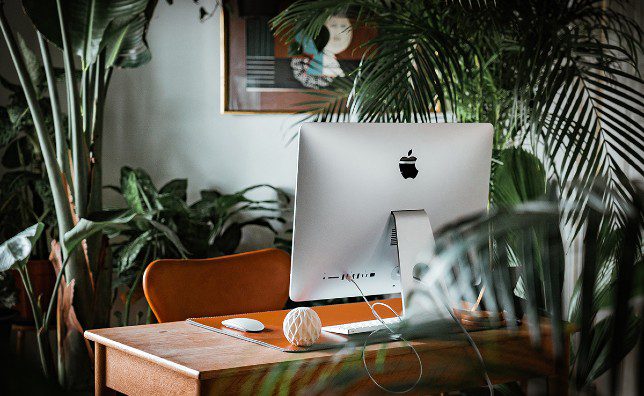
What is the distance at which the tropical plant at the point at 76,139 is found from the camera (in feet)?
8.80

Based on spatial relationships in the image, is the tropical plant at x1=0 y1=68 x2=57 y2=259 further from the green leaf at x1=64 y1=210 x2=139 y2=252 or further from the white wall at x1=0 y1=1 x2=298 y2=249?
the green leaf at x1=64 y1=210 x2=139 y2=252

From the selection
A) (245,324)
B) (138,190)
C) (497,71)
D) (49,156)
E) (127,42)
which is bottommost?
(245,324)

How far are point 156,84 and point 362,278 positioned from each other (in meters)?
2.11

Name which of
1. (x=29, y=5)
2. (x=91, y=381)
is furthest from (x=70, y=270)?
(x=29, y=5)

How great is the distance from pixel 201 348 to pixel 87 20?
1399 mm

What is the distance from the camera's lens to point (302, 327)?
5.69 ft

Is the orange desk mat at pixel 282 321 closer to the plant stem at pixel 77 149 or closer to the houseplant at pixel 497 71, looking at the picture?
the houseplant at pixel 497 71

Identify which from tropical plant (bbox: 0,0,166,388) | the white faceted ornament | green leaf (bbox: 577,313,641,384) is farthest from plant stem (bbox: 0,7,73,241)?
green leaf (bbox: 577,313,641,384)

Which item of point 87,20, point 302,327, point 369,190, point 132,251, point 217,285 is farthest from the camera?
point 132,251

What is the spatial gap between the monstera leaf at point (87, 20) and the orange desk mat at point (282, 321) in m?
1.12

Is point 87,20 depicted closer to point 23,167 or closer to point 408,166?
point 23,167

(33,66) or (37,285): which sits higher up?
(33,66)

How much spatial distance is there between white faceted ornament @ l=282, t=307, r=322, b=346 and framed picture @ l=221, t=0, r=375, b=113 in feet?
6.92

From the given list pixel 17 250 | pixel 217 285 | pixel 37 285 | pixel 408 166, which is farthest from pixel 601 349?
pixel 37 285
